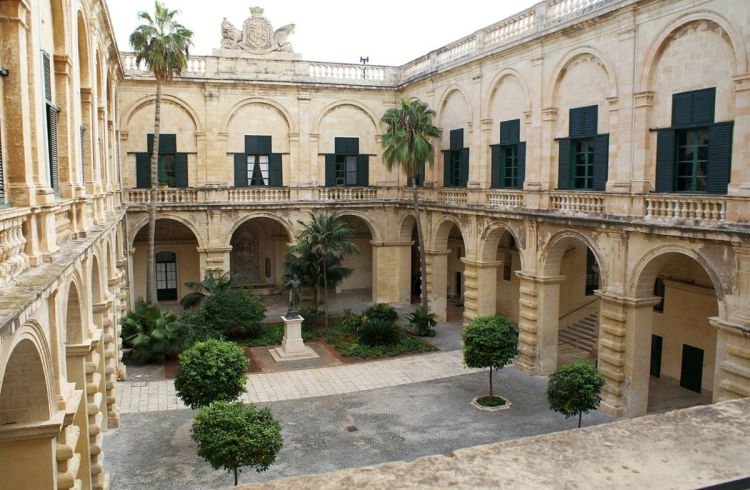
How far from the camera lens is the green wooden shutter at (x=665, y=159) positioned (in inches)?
691

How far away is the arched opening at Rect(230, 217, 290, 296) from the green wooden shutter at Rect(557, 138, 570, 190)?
1800 centimetres

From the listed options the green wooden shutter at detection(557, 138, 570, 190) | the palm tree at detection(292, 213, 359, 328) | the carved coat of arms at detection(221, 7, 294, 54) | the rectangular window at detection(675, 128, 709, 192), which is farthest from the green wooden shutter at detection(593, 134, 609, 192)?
the carved coat of arms at detection(221, 7, 294, 54)

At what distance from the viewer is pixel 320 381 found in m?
22.0

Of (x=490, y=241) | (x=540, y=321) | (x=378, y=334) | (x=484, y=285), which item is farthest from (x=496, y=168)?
(x=378, y=334)

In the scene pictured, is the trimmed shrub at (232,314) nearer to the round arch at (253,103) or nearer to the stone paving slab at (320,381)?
the stone paving slab at (320,381)

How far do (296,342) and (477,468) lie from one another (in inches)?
835

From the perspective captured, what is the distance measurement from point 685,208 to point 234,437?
12.3 m

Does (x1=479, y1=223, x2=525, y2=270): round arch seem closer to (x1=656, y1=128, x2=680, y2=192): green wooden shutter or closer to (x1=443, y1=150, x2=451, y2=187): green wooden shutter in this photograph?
(x1=443, y1=150, x2=451, y2=187): green wooden shutter

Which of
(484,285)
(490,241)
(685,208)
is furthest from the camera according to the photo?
(484,285)

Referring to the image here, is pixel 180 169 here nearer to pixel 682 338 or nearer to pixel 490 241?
pixel 490 241

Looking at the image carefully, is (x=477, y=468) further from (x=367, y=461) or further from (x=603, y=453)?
(x=367, y=461)

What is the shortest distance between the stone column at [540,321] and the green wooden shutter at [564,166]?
3.19 meters

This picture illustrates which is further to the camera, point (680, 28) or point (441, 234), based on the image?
point (441, 234)

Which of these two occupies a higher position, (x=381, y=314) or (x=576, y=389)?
(x=576, y=389)
